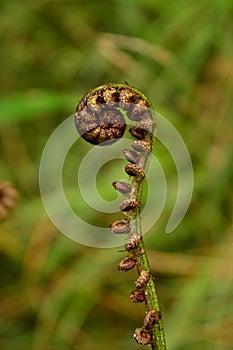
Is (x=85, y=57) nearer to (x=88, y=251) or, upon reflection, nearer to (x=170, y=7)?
(x=170, y=7)

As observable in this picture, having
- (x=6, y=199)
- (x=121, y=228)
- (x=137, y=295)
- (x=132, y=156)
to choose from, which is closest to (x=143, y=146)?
(x=132, y=156)

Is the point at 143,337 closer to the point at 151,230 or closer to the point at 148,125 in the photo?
the point at 148,125

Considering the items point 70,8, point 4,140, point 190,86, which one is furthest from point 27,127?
point 190,86

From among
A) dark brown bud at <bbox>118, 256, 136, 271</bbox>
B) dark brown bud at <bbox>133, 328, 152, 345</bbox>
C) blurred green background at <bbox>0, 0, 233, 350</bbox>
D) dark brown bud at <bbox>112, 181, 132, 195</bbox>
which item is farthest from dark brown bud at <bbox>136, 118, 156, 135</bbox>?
blurred green background at <bbox>0, 0, 233, 350</bbox>

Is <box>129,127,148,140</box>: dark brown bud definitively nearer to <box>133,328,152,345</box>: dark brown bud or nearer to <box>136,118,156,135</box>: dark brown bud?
<box>136,118,156,135</box>: dark brown bud

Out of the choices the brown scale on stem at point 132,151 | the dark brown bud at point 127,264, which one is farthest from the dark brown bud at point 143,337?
the dark brown bud at point 127,264

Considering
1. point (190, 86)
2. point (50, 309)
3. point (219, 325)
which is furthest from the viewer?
point (190, 86)

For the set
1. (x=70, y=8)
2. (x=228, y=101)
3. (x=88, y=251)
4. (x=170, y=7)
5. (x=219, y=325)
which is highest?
(x=70, y=8)

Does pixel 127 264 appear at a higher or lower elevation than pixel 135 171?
lower
